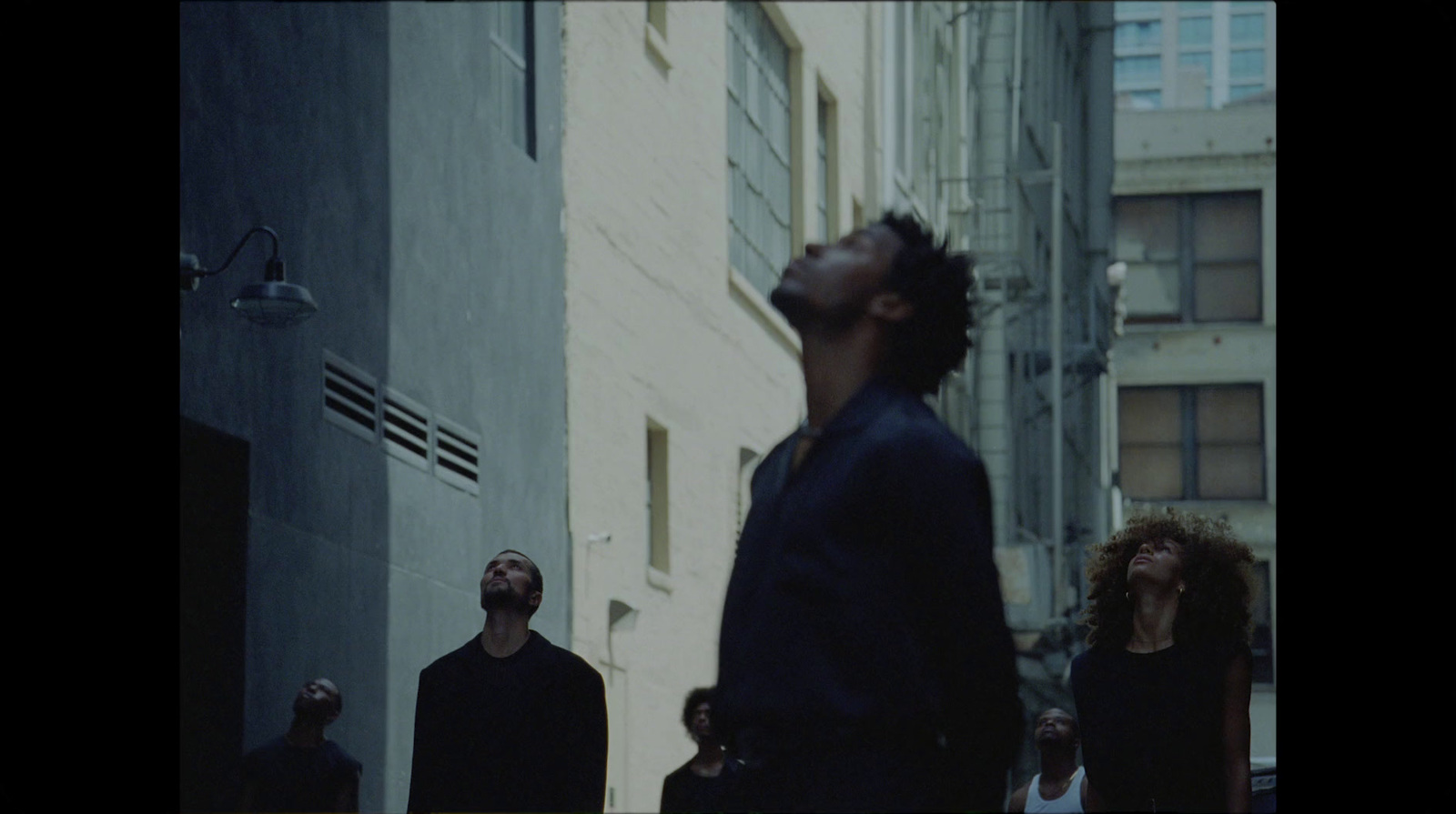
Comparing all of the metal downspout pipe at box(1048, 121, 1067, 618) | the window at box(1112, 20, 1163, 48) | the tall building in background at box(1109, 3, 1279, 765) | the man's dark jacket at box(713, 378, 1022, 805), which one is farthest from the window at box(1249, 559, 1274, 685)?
the window at box(1112, 20, 1163, 48)

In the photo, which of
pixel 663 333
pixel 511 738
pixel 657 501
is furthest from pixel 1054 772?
pixel 663 333

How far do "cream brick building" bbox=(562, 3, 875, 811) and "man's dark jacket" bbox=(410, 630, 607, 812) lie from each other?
36.1 ft

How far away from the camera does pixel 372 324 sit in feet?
49.3

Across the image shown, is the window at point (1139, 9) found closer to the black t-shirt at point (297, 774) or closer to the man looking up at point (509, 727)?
the black t-shirt at point (297, 774)

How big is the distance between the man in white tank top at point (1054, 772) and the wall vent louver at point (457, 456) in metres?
8.91

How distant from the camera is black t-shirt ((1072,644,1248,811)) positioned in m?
5.71

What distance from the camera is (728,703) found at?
4.62 meters

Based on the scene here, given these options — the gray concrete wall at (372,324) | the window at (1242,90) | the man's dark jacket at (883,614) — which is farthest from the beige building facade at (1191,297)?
the window at (1242,90)

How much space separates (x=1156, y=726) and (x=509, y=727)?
191 cm

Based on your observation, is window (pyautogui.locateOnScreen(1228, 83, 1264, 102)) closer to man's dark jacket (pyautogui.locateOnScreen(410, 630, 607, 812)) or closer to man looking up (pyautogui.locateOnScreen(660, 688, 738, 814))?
man looking up (pyautogui.locateOnScreen(660, 688, 738, 814))

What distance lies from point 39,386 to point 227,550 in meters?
7.12

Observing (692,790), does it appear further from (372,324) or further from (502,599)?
(372,324)

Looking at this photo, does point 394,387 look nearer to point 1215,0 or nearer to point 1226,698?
point 1226,698

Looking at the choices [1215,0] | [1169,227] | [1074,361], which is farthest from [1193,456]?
[1215,0]
